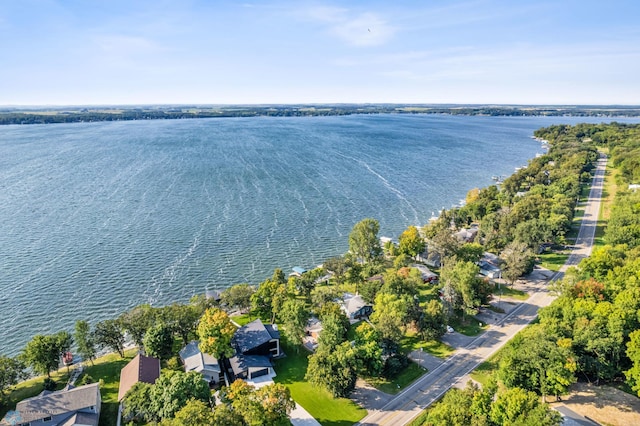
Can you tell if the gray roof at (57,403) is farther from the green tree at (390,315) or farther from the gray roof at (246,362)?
the green tree at (390,315)

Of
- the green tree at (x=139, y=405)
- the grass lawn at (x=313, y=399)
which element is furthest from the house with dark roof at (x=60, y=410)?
the grass lawn at (x=313, y=399)

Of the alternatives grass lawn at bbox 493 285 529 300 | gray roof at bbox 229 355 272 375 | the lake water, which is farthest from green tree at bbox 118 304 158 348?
grass lawn at bbox 493 285 529 300

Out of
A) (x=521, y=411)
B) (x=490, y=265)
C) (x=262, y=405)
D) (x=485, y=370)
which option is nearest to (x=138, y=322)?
(x=262, y=405)

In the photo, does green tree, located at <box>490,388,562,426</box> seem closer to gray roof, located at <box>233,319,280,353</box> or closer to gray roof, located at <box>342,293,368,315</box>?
gray roof, located at <box>342,293,368,315</box>

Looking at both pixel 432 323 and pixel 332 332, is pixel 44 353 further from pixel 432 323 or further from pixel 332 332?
pixel 432 323

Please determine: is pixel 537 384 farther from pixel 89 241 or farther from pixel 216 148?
pixel 216 148

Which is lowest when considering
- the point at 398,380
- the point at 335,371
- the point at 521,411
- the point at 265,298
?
the point at 398,380
